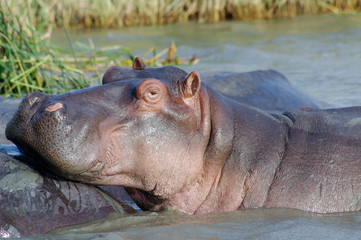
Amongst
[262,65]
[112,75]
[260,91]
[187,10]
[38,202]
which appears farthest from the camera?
[187,10]

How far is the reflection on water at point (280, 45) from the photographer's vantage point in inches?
325

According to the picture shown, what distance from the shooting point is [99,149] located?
10.9ft

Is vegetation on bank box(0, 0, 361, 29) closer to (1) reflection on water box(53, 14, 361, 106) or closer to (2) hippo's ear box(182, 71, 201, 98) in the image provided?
(1) reflection on water box(53, 14, 361, 106)

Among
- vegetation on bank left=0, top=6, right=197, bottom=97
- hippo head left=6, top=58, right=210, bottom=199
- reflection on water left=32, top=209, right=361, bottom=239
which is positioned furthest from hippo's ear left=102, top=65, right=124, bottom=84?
vegetation on bank left=0, top=6, right=197, bottom=97

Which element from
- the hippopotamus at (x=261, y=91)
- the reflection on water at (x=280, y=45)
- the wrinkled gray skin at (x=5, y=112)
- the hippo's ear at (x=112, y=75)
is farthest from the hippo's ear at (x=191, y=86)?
the reflection on water at (x=280, y=45)

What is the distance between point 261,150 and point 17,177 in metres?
1.28

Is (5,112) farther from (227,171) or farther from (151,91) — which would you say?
(227,171)

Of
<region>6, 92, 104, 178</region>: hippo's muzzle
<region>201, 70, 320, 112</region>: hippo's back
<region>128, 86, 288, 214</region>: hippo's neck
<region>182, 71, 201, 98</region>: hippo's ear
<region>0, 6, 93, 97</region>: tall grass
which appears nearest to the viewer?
<region>6, 92, 104, 178</region>: hippo's muzzle

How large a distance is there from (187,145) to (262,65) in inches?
243

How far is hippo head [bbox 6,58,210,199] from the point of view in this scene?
10.6 feet

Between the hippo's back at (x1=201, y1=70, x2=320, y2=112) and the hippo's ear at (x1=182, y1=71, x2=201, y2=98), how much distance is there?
7.26 ft

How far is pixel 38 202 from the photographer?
11.2 feet

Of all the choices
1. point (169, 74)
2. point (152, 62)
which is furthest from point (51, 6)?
point (169, 74)

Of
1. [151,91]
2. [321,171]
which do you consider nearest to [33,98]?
[151,91]
